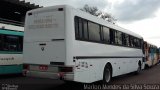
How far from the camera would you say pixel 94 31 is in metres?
12.1

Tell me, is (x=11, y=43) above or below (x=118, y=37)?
below

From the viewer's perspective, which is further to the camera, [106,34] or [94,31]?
[106,34]

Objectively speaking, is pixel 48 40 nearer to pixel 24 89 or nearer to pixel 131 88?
pixel 24 89

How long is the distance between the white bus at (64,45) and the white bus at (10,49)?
153 inches

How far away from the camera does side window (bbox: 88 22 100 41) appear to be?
1174 centimetres

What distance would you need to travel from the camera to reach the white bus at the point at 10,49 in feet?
48.8

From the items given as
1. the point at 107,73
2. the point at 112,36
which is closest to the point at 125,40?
the point at 112,36

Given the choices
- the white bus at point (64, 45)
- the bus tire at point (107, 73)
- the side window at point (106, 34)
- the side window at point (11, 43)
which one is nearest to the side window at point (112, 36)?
the side window at point (106, 34)

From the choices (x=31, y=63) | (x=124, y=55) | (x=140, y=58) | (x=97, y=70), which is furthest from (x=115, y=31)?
(x=140, y=58)

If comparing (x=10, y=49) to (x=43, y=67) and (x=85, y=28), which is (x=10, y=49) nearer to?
(x=43, y=67)

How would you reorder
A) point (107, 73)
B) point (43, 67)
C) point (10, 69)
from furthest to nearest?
point (10, 69), point (107, 73), point (43, 67)

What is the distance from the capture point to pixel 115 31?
1495 centimetres

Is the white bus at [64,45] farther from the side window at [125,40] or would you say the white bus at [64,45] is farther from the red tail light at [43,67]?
the side window at [125,40]

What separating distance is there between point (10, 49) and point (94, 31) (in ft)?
18.3
